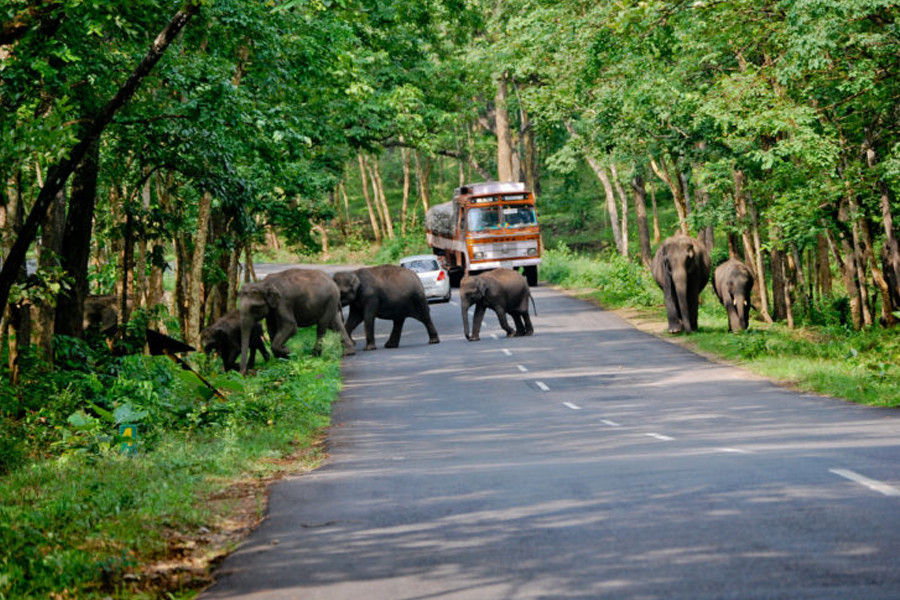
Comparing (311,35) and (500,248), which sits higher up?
(311,35)

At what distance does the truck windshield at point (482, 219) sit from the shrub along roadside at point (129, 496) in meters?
24.8

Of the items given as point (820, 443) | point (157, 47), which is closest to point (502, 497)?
point (820, 443)

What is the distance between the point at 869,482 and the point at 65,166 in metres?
9.17

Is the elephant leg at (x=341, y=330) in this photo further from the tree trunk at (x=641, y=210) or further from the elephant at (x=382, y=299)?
the tree trunk at (x=641, y=210)

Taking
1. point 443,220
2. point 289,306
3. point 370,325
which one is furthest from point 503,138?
point 289,306

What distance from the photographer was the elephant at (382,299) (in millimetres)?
29625

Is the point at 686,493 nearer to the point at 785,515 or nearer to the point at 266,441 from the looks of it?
the point at 785,515

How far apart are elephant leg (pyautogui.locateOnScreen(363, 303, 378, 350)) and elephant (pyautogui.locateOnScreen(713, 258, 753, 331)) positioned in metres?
8.63

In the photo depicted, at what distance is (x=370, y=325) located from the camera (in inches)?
1171

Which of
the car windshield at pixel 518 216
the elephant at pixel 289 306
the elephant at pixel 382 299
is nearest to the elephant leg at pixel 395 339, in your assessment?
the elephant at pixel 382 299

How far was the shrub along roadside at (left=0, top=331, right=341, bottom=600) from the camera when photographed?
271 inches

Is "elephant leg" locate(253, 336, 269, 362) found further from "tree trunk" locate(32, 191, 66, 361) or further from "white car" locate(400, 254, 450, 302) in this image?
"white car" locate(400, 254, 450, 302)

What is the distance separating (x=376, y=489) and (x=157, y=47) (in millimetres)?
6360

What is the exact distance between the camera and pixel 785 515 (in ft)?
22.8
